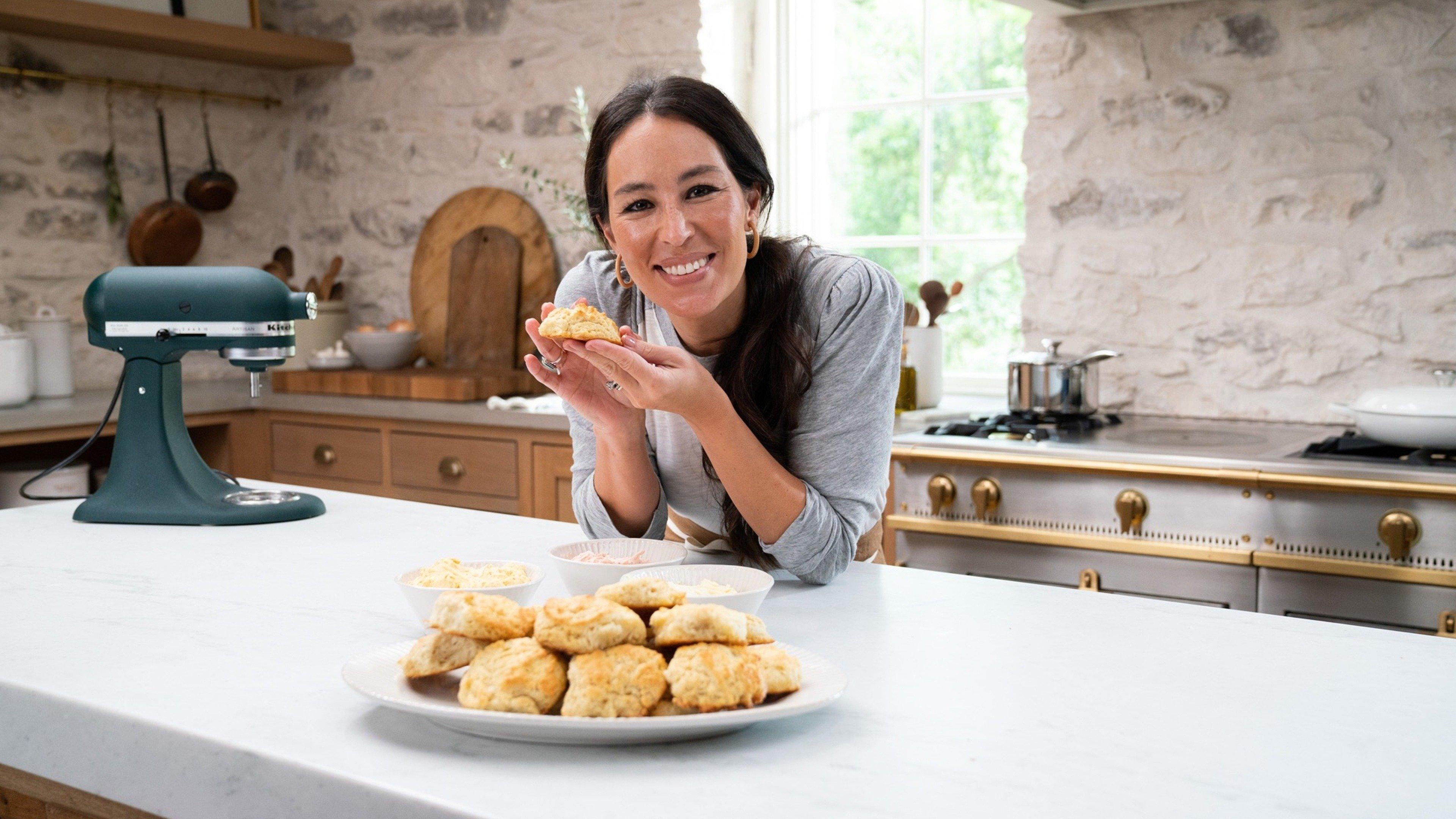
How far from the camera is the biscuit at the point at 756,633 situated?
0.92m

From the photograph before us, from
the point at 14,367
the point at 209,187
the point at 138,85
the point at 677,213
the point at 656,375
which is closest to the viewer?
the point at 656,375

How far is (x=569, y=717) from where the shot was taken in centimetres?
83

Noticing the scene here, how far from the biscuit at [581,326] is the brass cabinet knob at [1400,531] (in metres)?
1.49

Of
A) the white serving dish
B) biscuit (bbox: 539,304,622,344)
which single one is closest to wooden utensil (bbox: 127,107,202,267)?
biscuit (bbox: 539,304,622,344)

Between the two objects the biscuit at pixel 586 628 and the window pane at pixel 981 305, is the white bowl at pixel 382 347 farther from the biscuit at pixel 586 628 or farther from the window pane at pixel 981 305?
the biscuit at pixel 586 628

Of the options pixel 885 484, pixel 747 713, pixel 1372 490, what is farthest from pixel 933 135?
pixel 747 713

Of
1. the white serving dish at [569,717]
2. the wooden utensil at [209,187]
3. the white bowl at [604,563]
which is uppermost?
the wooden utensil at [209,187]

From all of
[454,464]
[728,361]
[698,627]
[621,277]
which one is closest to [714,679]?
[698,627]

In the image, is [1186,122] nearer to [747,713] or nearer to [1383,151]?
[1383,151]

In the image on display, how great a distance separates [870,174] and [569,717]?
299 centimetres

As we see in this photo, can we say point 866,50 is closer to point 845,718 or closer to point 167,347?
point 167,347

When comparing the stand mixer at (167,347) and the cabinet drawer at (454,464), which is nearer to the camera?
the stand mixer at (167,347)

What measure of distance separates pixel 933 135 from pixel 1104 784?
291 centimetres

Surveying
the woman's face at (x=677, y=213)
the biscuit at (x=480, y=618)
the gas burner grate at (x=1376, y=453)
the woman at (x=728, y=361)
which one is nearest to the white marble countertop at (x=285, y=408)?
the woman at (x=728, y=361)
